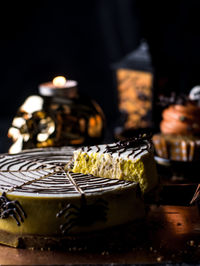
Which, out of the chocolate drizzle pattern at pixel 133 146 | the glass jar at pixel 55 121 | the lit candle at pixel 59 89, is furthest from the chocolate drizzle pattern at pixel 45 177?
the lit candle at pixel 59 89

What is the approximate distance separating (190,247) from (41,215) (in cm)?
59

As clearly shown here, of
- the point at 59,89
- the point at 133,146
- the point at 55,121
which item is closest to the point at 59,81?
the point at 59,89

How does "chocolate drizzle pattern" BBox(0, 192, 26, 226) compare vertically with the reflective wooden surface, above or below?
above

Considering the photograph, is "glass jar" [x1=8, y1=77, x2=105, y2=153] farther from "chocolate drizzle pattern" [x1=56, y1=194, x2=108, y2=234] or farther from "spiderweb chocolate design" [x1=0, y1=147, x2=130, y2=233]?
"chocolate drizzle pattern" [x1=56, y1=194, x2=108, y2=234]

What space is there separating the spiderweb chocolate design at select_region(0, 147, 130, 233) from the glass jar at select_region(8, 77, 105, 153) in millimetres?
505

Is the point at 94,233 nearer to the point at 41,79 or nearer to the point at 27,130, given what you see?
the point at 27,130

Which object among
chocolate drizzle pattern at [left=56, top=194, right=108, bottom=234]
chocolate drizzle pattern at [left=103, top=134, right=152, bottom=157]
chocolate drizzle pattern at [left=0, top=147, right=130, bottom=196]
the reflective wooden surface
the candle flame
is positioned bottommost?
the reflective wooden surface

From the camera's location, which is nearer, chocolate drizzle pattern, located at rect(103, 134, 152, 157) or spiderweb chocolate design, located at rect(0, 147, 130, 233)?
spiderweb chocolate design, located at rect(0, 147, 130, 233)

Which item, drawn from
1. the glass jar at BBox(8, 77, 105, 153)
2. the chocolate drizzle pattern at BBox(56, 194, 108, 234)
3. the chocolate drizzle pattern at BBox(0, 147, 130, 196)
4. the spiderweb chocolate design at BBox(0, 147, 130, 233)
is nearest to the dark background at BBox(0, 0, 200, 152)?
the glass jar at BBox(8, 77, 105, 153)

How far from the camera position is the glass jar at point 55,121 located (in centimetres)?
290

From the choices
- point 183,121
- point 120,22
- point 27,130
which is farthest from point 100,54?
point 27,130

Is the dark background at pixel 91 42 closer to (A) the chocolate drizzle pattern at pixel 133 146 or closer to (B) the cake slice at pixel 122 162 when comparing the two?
(A) the chocolate drizzle pattern at pixel 133 146

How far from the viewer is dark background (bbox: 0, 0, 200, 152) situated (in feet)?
12.9

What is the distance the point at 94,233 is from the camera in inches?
76.0
